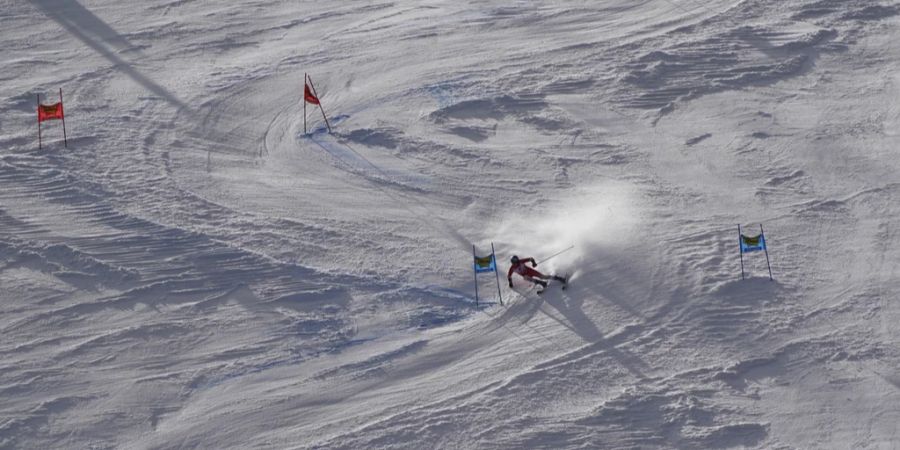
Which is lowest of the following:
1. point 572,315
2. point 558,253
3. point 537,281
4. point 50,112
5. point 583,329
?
point 583,329

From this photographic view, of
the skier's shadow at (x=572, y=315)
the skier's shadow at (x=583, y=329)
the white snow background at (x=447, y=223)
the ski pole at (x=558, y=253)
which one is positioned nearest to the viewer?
the white snow background at (x=447, y=223)

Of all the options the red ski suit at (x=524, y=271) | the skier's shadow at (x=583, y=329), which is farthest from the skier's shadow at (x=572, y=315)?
the red ski suit at (x=524, y=271)

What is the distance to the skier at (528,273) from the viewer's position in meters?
14.8

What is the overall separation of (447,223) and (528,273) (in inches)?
84.5

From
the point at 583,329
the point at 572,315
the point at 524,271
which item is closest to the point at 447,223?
the point at 524,271

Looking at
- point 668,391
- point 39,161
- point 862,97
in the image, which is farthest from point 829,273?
point 39,161

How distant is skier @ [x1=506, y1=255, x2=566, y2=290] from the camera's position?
48.5 ft

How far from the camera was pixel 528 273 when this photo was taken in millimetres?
14844

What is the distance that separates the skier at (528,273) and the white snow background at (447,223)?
0.65ft

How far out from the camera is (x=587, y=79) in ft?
65.2

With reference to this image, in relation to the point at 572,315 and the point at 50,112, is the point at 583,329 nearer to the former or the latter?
the point at 572,315

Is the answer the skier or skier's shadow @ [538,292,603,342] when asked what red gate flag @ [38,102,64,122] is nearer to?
the skier

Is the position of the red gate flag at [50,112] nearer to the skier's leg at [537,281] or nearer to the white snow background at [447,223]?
the white snow background at [447,223]

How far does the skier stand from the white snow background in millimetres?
198
